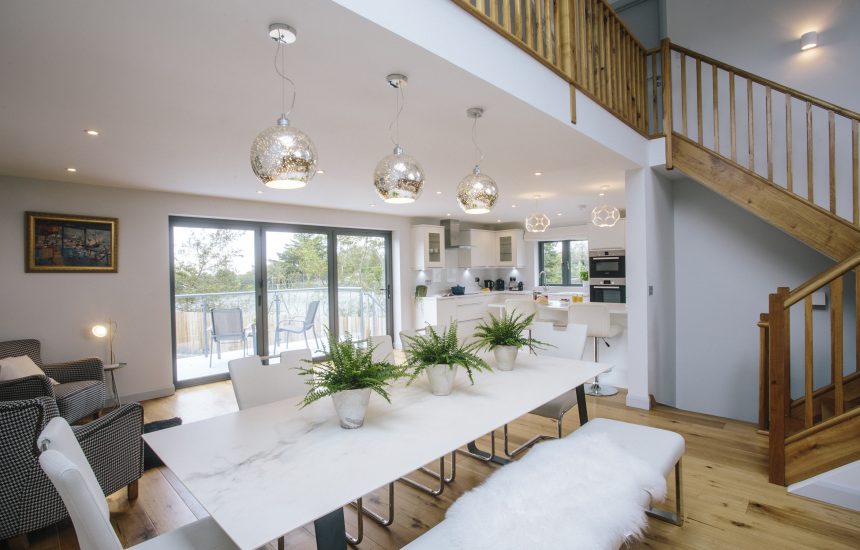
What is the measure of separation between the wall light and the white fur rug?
4.25m

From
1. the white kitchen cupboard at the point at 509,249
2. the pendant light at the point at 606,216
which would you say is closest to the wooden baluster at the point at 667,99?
the pendant light at the point at 606,216

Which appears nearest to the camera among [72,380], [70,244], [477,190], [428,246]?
[477,190]

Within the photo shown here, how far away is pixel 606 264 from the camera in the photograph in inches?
237

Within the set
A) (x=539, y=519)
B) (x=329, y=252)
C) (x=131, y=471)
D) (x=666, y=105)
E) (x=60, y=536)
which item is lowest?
(x=60, y=536)

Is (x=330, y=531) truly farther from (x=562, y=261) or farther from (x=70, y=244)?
(x=562, y=261)

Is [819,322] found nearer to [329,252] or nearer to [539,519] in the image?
[539,519]

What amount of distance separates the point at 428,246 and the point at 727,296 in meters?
4.45

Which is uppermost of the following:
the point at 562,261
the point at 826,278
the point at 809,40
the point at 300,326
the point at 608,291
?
the point at 809,40

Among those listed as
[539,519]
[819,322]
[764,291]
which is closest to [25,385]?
[539,519]

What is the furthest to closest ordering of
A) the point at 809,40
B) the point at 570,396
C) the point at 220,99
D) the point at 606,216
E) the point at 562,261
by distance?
the point at 562,261
the point at 606,216
the point at 809,40
the point at 570,396
the point at 220,99

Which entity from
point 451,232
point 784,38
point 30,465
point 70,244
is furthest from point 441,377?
point 451,232

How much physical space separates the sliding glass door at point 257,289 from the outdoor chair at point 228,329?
0.01 m

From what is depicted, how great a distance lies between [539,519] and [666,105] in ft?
13.1

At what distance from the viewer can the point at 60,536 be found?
2291mm
